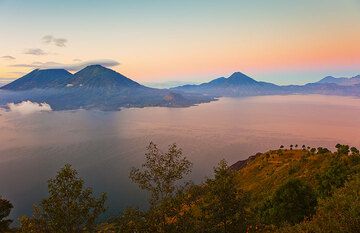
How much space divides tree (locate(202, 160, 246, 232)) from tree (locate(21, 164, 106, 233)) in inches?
391

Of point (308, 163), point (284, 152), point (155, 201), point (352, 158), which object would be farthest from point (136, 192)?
point (155, 201)

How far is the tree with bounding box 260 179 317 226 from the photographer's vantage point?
39.0 m

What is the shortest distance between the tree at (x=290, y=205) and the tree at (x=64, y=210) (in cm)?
2147

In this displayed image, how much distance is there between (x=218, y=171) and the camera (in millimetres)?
31953

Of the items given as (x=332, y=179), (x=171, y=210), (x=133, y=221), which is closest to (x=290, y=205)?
(x=332, y=179)

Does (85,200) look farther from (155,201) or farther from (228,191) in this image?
(228,191)

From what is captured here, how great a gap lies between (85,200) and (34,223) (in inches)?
179

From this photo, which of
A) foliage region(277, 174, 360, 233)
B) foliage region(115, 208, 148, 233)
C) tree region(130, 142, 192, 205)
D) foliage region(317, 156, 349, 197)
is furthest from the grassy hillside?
foliage region(115, 208, 148, 233)

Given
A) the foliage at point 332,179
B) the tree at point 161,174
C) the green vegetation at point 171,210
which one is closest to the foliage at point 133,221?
the green vegetation at point 171,210

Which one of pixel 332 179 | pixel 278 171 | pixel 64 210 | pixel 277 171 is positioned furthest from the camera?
pixel 277 171

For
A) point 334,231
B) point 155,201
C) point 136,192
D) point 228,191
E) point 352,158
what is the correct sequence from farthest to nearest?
point 136,192 → point 352,158 → point 155,201 → point 228,191 → point 334,231

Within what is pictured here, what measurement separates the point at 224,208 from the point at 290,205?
14.4 m

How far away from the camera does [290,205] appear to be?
39156mm

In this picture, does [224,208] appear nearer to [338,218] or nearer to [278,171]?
[338,218]
